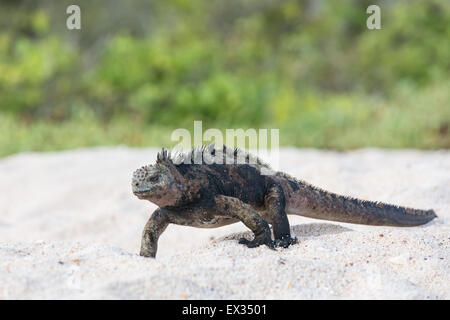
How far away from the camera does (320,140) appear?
1040 cm

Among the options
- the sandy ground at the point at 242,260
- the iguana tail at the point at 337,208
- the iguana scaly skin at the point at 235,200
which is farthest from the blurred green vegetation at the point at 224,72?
the iguana scaly skin at the point at 235,200

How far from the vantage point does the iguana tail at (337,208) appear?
148 inches

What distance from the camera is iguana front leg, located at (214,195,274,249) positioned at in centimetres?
333

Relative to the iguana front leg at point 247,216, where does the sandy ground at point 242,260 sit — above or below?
below

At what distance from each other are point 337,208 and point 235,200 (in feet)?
2.60

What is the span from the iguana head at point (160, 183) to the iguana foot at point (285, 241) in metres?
0.64

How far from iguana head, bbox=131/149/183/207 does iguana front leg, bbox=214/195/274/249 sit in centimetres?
26

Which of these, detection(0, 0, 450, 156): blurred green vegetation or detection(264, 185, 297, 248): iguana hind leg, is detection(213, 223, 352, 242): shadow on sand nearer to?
detection(264, 185, 297, 248): iguana hind leg

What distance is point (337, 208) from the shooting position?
3791mm

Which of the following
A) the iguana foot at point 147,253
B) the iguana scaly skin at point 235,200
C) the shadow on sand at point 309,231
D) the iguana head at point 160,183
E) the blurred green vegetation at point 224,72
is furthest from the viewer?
the blurred green vegetation at point 224,72

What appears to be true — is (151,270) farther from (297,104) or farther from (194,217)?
(297,104)

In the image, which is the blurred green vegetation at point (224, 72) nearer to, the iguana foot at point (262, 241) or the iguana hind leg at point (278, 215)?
the iguana hind leg at point (278, 215)

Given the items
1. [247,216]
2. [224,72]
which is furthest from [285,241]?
[224,72]

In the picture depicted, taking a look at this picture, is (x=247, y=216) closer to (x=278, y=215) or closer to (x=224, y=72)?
(x=278, y=215)
